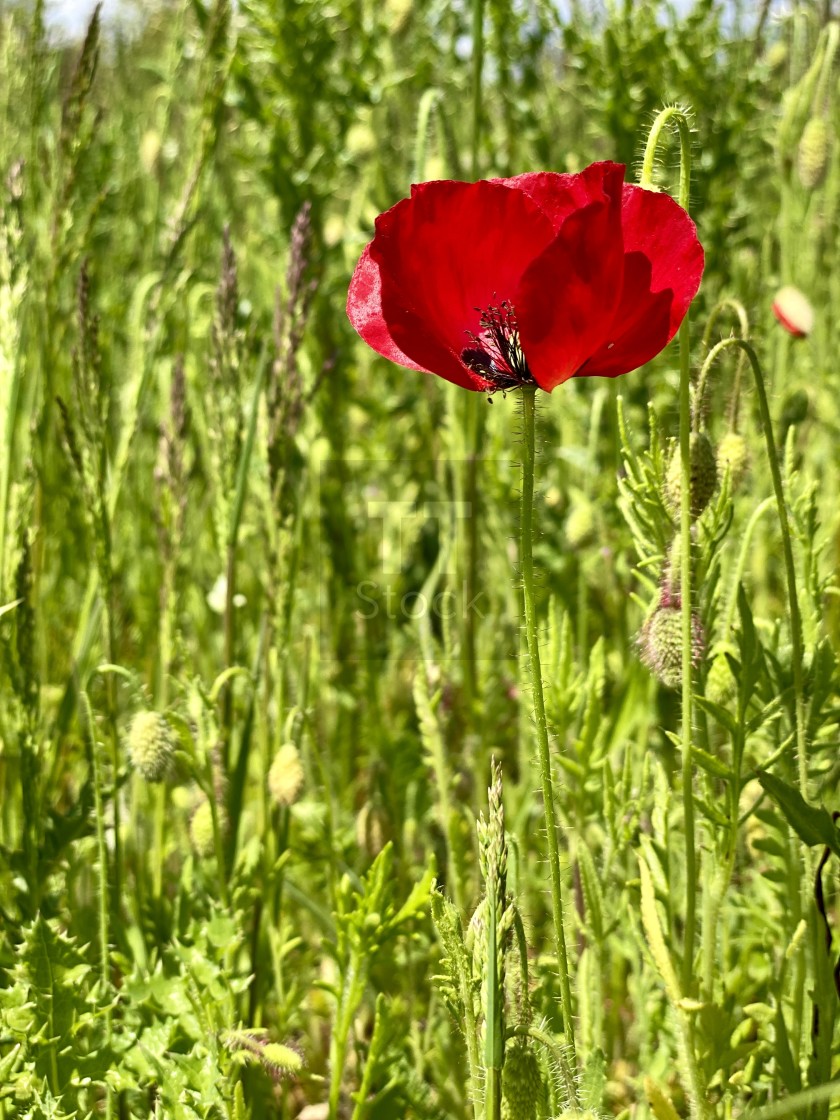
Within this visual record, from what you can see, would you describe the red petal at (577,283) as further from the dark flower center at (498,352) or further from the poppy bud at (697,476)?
the poppy bud at (697,476)

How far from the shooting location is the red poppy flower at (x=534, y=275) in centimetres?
93

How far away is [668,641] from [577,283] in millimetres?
480

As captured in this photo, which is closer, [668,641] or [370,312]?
[370,312]

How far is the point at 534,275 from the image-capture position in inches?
36.9

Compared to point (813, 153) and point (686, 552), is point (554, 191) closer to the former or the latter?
point (686, 552)

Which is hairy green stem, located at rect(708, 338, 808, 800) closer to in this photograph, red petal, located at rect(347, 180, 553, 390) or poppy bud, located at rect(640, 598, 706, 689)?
poppy bud, located at rect(640, 598, 706, 689)

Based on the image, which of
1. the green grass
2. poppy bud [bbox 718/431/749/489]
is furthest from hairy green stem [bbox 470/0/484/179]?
poppy bud [bbox 718/431/749/489]

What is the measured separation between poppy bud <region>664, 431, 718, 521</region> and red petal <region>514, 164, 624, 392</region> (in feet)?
1.12

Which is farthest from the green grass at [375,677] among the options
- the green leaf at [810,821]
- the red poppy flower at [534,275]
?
the red poppy flower at [534,275]

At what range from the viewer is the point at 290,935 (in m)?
1.99

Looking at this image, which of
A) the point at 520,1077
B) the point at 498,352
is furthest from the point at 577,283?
the point at 520,1077

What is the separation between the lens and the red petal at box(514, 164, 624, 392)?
92 cm

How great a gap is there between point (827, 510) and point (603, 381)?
66 cm

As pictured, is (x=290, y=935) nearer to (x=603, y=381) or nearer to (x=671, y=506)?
(x=671, y=506)
